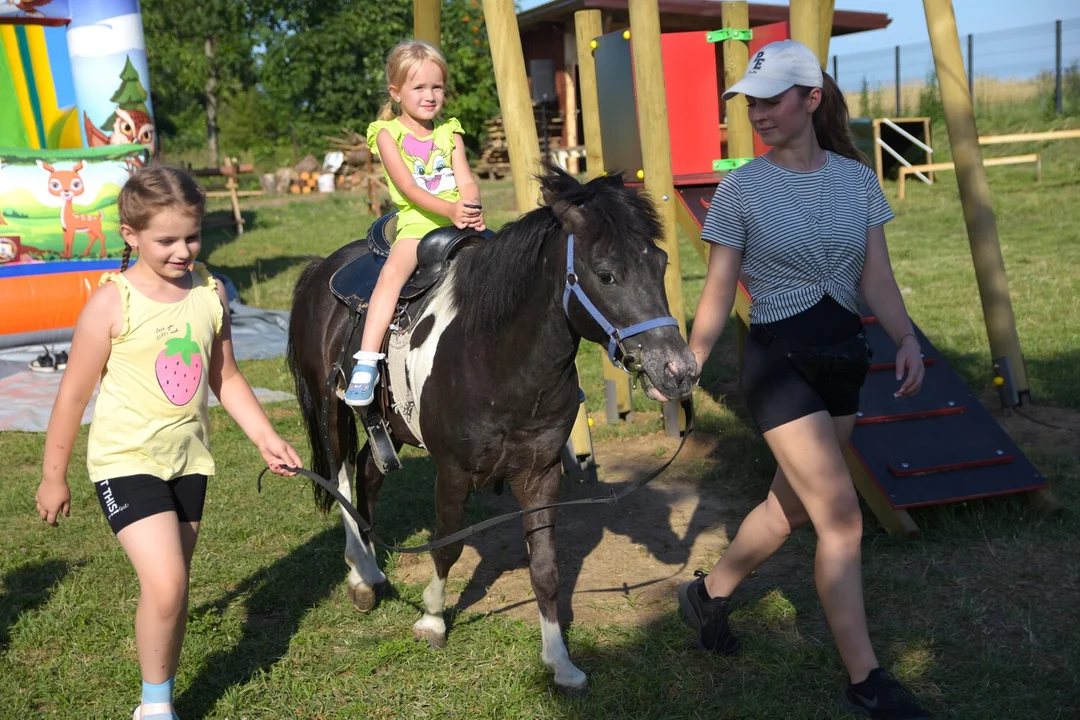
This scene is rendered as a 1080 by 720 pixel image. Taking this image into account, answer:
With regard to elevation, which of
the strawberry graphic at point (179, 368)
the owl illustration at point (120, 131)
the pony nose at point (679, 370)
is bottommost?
the pony nose at point (679, 370)

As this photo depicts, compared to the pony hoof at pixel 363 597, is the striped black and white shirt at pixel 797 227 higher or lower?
higher

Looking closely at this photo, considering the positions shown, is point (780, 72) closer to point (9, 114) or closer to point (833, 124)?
point (833, 124)

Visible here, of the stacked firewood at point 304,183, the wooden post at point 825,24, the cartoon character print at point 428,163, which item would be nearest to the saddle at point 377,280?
the cartoon character print at point 428,163

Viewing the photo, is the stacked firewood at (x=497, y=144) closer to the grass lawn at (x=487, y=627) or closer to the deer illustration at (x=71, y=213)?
the deer illustration at (x=71, y=213)

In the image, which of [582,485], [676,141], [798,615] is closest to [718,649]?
[798,615]

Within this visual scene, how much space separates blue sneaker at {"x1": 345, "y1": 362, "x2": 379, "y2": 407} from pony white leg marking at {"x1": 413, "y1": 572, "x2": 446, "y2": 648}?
0.77m

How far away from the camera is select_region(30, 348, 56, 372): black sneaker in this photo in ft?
30.8

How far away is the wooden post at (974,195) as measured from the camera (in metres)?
6.16

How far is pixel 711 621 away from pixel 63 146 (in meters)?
11.4

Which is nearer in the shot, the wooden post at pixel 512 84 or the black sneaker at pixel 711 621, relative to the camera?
the black sneaker at pixel 711 621

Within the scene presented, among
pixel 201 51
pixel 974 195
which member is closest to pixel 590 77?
pixel 974 195

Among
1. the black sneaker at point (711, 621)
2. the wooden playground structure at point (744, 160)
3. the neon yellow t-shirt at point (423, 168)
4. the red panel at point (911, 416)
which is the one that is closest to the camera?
the black sneaker at point (711, 621)

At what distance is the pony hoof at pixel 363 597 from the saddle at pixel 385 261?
4.09 ft

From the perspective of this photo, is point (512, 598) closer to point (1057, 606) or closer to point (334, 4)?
point (1057, 606)
